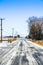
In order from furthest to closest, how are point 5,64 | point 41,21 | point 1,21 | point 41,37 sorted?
1. point 41,37
2. point 41,21
3. point 1,21
4. point 5,64

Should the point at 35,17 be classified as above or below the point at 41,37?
above

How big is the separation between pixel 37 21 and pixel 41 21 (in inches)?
132

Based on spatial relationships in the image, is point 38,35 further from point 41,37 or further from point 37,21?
point 37,21

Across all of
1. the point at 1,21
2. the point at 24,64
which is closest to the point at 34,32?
the point at 1,21

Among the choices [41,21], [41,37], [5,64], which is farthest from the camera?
[41,37]

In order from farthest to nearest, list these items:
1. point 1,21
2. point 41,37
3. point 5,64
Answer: point 41,37
point 1,21
point 5,64

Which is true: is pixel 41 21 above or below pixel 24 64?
above

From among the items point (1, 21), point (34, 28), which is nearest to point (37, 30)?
point (34, 28)

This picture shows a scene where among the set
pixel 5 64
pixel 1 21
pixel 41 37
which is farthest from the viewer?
pixel 41 37

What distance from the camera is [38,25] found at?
4156 inches

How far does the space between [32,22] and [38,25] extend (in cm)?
416

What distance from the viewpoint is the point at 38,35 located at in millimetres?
111312

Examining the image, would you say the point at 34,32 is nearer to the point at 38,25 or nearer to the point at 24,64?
the point at 38,25

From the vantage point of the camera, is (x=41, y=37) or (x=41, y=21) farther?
(x=41, y=37)
